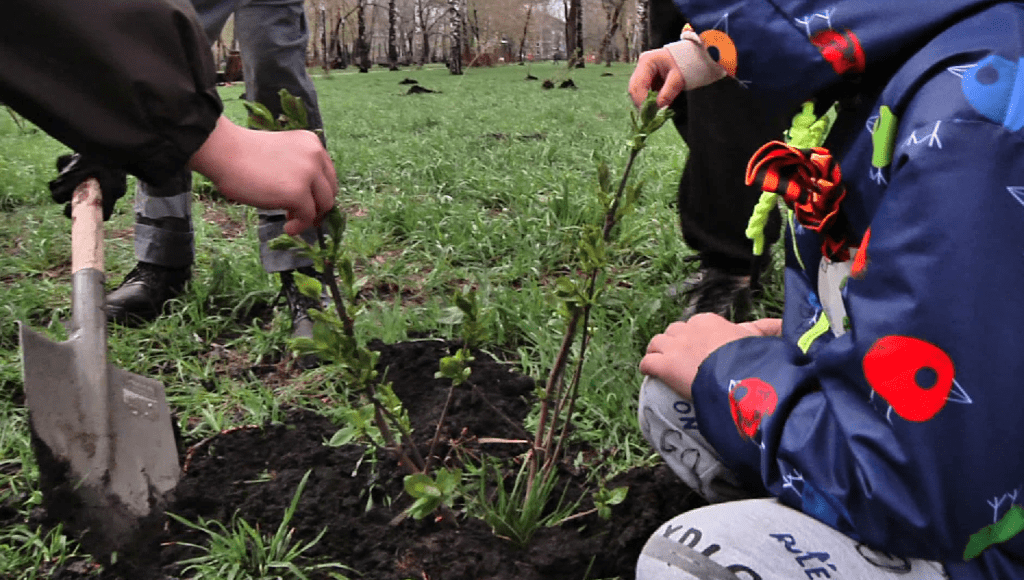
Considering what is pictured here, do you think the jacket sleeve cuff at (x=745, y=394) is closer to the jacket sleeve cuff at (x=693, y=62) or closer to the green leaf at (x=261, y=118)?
the jacket sleeve cuff at (x=693, y=62)

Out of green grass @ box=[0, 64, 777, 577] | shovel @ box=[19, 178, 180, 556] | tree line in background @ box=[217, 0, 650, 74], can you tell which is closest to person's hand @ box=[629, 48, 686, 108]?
green grass @ box=[0, 64, 777, 577]

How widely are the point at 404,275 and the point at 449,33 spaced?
89.5ft

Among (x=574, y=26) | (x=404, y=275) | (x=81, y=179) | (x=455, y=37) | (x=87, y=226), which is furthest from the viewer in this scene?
(x=455, y=37)

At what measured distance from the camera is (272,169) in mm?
1152

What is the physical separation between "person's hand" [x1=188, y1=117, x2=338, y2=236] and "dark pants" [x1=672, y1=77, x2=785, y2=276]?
4.80ft

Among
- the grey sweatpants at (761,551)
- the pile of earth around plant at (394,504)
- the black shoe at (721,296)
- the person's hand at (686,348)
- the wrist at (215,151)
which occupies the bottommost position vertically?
the pile of earth around plant at (394,504)

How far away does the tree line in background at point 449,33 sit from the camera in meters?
32.8

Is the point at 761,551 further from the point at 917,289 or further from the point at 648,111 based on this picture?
the point at 648,111

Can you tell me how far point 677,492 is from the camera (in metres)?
1.62

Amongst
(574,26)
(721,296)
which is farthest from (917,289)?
(574,26)

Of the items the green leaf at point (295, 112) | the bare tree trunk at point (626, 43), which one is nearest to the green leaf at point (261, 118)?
the green leaf at point (295, 112)

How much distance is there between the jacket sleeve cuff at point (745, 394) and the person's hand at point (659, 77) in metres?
0.48

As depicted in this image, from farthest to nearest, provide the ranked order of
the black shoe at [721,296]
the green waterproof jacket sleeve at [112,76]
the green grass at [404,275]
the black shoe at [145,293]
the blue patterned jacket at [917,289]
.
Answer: the black shoe at [145,293] < the black shoe at [721,296] < the green grass at [404,275] < the green waterproof jacket sleeve at [112,76] < the blue patterned jacket at [917,289]

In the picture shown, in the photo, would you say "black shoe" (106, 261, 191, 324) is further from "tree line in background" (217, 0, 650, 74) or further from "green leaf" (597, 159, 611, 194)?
"tree line in background" (217, 0, 650, 74)
